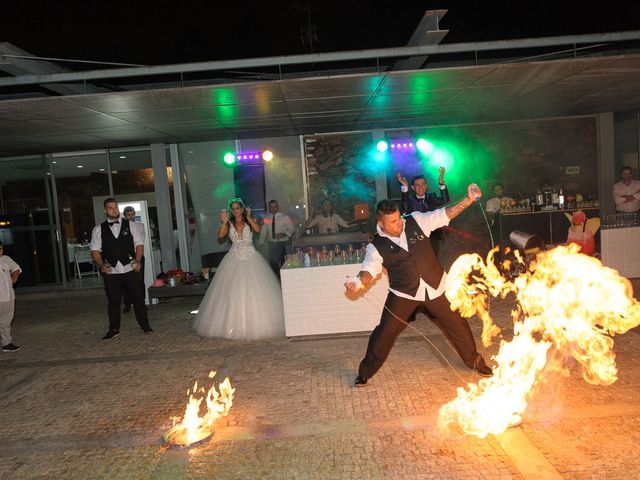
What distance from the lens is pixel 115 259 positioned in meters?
8.86

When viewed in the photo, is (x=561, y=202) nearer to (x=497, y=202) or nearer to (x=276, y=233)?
(x=497, y=202)

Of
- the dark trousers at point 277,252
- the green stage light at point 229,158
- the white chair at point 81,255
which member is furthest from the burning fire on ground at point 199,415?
the white chair at point 81,255

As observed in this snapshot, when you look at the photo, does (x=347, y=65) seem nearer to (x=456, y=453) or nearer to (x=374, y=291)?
(x=374, y=291)

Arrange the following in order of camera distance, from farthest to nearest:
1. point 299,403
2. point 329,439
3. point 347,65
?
point 347,65, point 299,403, point 329,439

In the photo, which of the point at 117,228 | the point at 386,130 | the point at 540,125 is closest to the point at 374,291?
the point at 117,228

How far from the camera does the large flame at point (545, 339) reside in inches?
192

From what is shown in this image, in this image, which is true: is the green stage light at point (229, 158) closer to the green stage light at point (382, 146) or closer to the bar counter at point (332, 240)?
the green stage light at point (382, 146)

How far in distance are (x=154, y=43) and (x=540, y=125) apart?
33.9 feet

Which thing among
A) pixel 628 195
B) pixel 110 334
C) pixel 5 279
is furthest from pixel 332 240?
pixel 628 195

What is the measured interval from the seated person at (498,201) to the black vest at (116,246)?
9.57 metres

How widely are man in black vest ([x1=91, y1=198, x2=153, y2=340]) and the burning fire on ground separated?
126 inches

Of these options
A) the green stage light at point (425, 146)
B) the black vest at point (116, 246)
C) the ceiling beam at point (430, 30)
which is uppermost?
the ceiling beam at point (430, 30)

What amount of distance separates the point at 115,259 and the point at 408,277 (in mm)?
5233

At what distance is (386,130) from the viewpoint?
15016 mm
